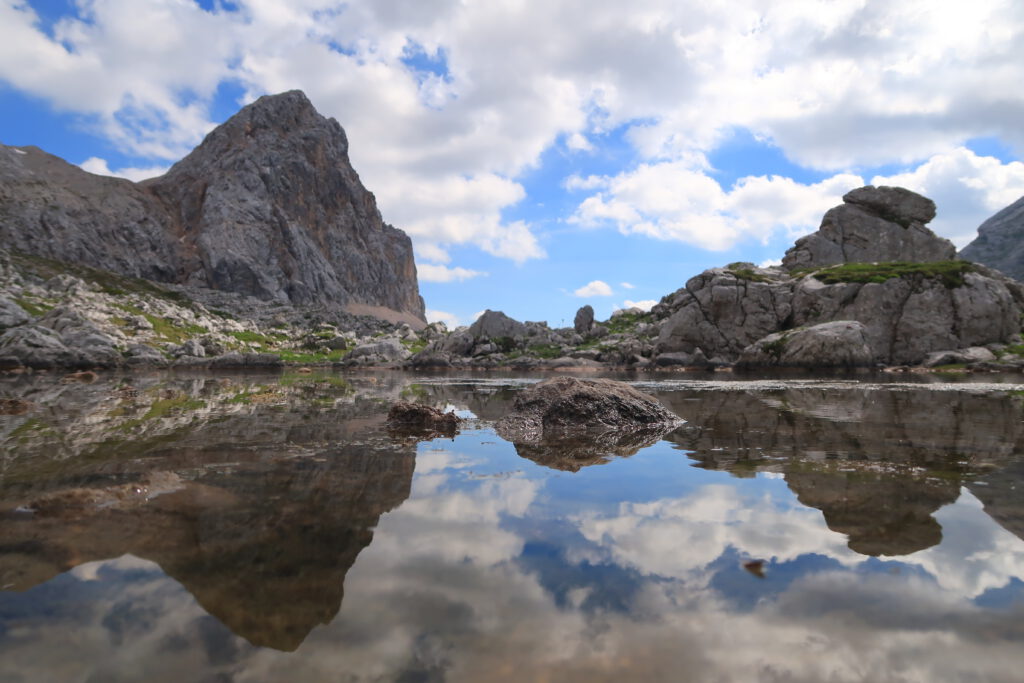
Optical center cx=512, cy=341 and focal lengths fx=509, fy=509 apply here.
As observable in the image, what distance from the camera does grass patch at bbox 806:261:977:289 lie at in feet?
214

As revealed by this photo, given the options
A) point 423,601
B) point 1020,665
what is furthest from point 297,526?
point 1020,665

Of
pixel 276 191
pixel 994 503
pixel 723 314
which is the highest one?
pixel 276 191

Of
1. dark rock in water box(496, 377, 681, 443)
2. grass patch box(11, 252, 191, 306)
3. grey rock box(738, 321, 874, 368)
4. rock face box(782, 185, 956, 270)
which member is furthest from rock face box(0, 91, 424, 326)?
dark rock in water box(496, 377, 681, 443)

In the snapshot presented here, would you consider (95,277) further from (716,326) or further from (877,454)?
(877,454)

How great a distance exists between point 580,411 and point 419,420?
511 centimetres

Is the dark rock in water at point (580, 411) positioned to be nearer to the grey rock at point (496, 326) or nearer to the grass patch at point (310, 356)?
the grey rock at point (496, 326)

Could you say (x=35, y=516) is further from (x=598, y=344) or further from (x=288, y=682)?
(x=598, y=344)

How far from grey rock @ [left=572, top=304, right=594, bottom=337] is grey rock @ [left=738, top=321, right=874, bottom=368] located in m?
41.6

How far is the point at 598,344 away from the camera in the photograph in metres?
88.3

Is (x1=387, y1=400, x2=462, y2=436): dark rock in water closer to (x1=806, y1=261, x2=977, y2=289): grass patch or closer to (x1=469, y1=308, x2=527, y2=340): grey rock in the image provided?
(x1=806, y1=261, x2=977, y2=289): grass patch

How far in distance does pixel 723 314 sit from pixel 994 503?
230 ft

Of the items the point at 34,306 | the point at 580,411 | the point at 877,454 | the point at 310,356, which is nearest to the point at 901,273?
the point at 580,411

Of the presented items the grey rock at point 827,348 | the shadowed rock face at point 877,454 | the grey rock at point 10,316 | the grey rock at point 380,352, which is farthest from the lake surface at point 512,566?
the grey rock at point 380,352

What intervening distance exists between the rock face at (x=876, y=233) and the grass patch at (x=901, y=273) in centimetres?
2494
